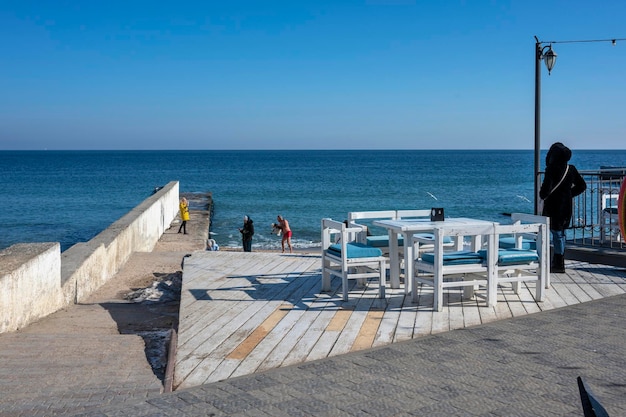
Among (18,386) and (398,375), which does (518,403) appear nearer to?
(398,375)

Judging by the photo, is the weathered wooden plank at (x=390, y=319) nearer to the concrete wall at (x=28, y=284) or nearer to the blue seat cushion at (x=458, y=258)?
the blue seat cushion at (x=458, y=258)

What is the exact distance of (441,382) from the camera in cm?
491

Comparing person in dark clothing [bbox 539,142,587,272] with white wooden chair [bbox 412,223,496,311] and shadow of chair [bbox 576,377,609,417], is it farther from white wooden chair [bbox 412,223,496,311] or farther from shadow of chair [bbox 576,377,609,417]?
shadow of chair [bbox 576,377,609,417]

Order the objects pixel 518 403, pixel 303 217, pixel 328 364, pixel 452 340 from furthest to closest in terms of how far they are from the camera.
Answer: pixel 303 217, pixel 452 340, pixel 328 364, pixel 518 403

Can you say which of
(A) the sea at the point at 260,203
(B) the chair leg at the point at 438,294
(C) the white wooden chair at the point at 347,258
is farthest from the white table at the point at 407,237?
(A) the sea at the point at 260,203

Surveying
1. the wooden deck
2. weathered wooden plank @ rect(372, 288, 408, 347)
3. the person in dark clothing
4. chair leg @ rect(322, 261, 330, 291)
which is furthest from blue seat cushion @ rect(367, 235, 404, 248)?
the person in dark clothing

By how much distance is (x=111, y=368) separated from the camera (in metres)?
5.13

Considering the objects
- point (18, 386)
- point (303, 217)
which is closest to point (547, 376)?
point (18, 386)

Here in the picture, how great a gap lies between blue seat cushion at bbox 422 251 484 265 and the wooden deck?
48 centimetres

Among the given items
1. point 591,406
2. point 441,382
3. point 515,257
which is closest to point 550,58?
point 515,257

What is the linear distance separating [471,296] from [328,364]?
2.88 meters

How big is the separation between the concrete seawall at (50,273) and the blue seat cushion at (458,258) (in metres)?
4.25

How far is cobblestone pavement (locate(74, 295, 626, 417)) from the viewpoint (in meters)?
4.41

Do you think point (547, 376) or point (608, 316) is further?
point (608, 316)
